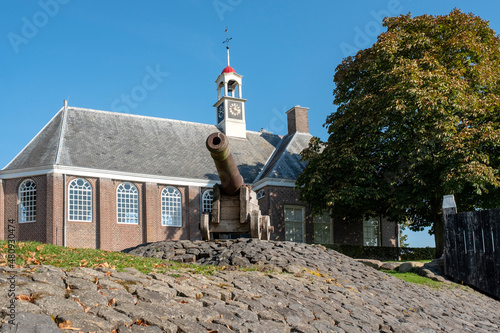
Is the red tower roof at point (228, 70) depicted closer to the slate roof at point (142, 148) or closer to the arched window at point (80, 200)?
the slate roof at point (142, 148)

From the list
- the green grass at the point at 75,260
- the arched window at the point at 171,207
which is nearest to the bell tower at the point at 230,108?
the arched window at the point at 171,207

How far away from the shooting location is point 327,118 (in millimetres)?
26672

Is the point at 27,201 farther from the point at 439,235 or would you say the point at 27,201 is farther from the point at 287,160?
the point at 439,235

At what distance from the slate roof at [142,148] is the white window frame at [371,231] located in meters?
5.63

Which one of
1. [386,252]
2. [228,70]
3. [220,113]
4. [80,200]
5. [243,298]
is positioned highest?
[228,70]

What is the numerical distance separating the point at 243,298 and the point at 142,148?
22512mm

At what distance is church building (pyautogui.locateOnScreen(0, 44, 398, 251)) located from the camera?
2625 cm

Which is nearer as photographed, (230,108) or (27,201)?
(27,201)

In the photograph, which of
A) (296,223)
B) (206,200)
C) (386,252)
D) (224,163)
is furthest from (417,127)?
(206,200)

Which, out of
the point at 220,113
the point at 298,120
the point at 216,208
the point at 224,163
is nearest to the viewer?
the point at 224,163

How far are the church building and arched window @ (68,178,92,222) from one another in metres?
0.05

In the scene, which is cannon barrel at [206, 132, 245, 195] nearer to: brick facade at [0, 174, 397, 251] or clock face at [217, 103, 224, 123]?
brick facade at [0, 174, 397, 251]

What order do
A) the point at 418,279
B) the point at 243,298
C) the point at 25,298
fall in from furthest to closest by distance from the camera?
the point at 418,279 < the point at 243,298 < the point at 25,298

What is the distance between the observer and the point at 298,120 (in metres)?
34.3
